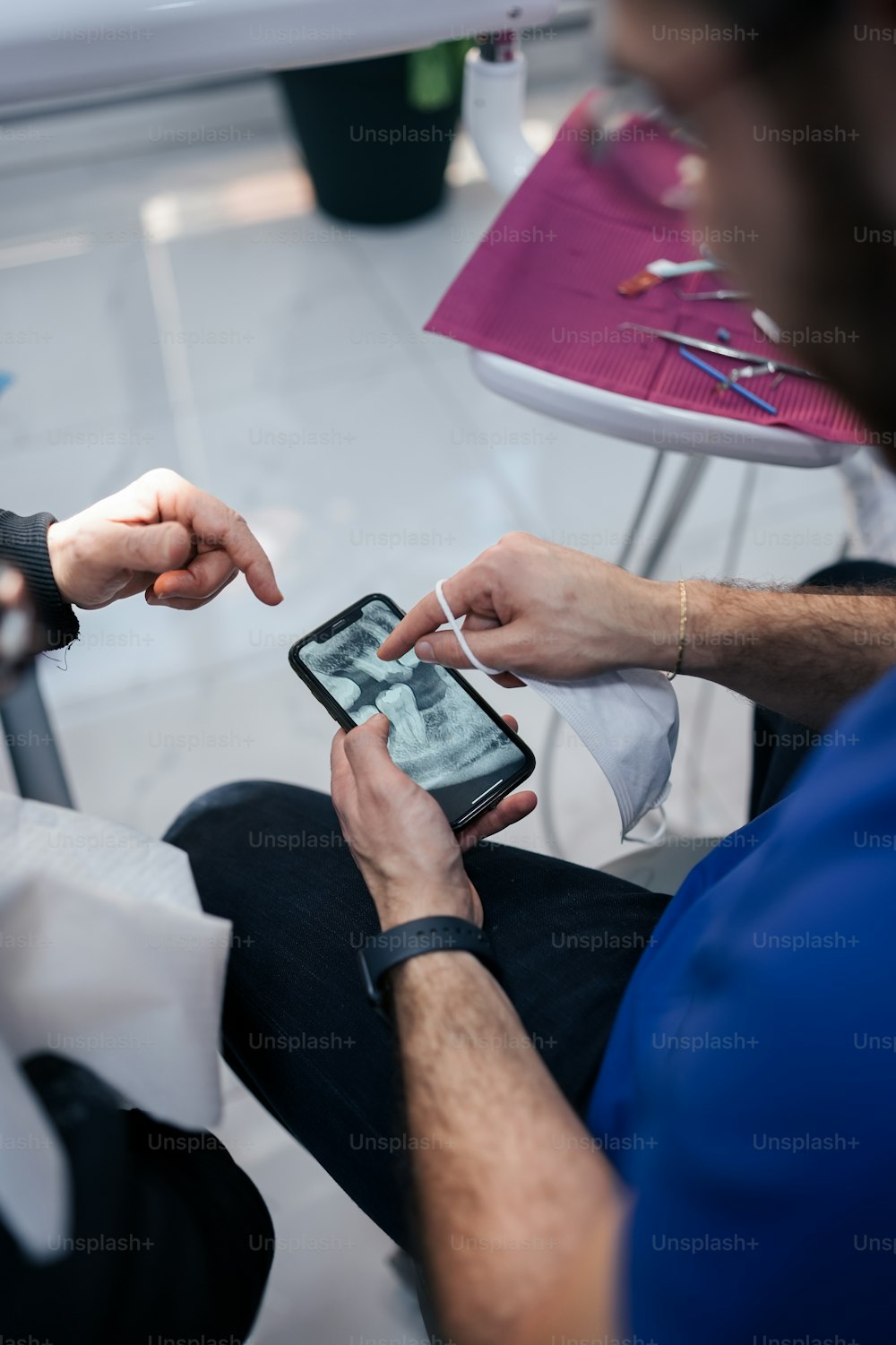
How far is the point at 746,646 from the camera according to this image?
88 cm

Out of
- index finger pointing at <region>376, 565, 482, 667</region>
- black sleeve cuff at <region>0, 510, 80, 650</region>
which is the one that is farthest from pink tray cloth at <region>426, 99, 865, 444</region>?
black sleeve cuff at <region>0, 510, 80, 650</region>

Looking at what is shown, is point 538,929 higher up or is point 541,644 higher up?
point 541,644

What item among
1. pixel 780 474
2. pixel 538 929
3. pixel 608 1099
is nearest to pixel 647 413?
pixel 538 929

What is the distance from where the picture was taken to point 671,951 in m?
0.70

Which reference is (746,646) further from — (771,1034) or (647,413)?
(771,1034)

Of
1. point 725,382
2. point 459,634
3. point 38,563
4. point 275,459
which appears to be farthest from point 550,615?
point 275,459

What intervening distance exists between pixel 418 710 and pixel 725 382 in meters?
0.42

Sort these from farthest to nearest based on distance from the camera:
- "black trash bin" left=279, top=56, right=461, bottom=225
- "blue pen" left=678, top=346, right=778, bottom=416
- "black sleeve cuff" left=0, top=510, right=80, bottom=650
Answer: "black trash bin" left=279, top=56, right=461, bottom=225 → "blue pen" left=678, top=346, right=778, bottom=416 → "black sleeve cuff" left=0, top=510, right=80, bottom=650

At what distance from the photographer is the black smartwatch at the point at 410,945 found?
0.71m

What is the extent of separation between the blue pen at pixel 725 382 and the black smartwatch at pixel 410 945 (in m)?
0.56

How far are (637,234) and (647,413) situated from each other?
0.27m

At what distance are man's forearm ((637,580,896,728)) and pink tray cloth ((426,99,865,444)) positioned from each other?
0.18 m

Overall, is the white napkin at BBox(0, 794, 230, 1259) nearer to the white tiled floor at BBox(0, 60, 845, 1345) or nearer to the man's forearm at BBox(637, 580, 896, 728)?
the man's forearm at BBox(637, 580, 896, 728)

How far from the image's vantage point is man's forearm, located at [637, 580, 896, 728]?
0.87 m
